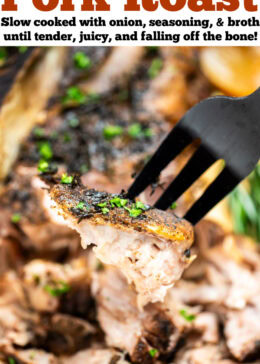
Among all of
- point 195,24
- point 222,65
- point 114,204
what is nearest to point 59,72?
point 195,24

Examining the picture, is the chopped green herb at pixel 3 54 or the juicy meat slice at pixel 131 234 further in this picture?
the chopped green herb at pixel 3 54

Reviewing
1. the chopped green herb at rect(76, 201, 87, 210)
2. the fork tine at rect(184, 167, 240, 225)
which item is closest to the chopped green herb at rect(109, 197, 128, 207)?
the chopped green herb at rect(76, 201, 87, 210)

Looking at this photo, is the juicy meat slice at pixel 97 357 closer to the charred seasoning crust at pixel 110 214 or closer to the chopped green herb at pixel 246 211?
the charred seasoning crust at pixel 110 214

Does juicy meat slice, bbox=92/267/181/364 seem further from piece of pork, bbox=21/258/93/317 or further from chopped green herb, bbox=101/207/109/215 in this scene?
chopped green herb, bbox=101/207/109/215

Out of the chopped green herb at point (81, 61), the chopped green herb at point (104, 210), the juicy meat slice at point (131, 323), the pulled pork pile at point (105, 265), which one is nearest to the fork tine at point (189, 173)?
the pulled pork pile at point (105, 265)

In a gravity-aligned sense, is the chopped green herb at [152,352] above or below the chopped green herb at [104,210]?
below

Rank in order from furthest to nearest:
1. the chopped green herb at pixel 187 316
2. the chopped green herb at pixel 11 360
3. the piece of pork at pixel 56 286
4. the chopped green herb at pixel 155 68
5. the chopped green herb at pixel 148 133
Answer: the chopped green herb at pixel 155 68
the chopped green herb at pixel 148 133
the piece of pork at pixel 56 286
the chopped green herb at pixel 187 316
the chopped green herb at pixel 11 360

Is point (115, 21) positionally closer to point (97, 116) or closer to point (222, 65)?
point (97, 116)
